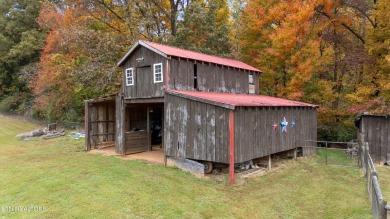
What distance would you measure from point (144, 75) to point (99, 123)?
5.65 metres

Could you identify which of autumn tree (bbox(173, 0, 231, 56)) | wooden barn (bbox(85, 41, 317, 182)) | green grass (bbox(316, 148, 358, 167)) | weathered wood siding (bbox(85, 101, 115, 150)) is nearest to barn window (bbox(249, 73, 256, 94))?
wooden barn (bbox(85, 41, 317, 182))

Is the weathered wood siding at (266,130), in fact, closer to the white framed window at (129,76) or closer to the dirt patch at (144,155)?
the dirt patch at (144,155)

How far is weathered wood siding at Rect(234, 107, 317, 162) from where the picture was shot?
1132cm

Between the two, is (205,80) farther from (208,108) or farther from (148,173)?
(148,173)

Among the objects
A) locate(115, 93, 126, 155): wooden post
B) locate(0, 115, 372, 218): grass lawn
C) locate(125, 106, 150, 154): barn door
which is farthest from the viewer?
locate(125, 106, 150, 154): barn door

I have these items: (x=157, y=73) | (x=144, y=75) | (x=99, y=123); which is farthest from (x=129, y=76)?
(x=99, y=123)

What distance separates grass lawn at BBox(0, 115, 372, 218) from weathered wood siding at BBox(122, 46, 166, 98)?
362cm

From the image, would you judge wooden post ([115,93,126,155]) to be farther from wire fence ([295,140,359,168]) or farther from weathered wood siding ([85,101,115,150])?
wire fence ([295,140,359,168])

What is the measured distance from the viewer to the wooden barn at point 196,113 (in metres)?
11.3

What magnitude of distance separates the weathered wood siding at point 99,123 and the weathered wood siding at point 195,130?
6.85 m

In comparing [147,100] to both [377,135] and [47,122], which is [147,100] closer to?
[377,135]

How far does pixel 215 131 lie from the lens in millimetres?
11273

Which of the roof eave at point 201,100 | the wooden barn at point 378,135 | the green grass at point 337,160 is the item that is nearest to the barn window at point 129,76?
the roof eave at point 201,100

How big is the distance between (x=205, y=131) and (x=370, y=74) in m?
13.8
